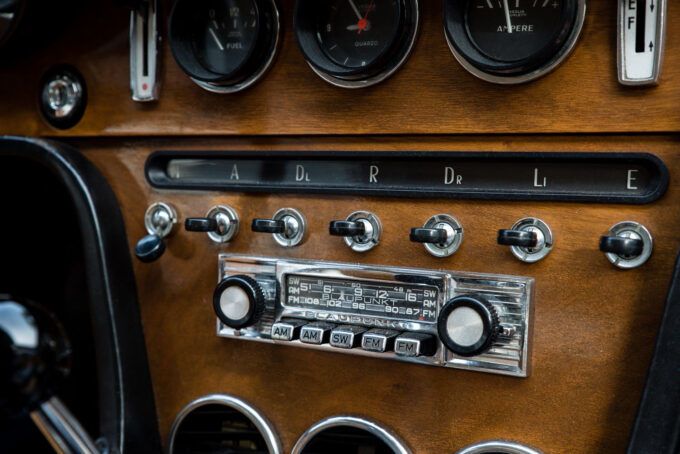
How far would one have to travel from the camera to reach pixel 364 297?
123 cm

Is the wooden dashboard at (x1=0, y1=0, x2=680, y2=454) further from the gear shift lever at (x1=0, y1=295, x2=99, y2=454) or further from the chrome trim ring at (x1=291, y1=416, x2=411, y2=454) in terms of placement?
the gear shift lever at (x1=0, y1=295, x2=99, y2=454)

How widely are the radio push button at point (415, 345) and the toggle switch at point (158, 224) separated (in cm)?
48

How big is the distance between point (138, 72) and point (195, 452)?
2.41 ft

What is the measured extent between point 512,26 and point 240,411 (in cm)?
81

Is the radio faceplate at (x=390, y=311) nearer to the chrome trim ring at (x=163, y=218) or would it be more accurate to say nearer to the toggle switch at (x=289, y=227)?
the toggle switch at (x=289, y=227)

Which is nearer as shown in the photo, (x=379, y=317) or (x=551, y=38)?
(x=551, y=38)

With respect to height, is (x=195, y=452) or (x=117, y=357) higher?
(x=117, y=357)

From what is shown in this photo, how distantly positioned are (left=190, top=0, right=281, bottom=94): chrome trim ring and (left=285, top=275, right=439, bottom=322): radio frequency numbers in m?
0.35

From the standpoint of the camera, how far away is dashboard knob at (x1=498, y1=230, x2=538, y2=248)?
3.52 ft

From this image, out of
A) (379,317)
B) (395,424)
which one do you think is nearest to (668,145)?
(379,317)

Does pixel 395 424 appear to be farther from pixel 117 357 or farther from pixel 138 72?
pixel 138 72

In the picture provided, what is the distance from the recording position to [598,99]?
1065 millimetres

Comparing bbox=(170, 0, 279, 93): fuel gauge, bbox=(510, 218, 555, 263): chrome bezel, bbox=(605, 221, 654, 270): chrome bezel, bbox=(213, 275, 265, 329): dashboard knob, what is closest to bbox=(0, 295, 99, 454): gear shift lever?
bbox=(213, 275, 265, 329): dashboard knob

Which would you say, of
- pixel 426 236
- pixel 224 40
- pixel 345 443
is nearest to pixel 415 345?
pixel 426 236
